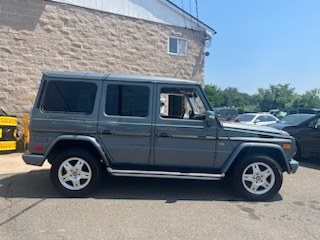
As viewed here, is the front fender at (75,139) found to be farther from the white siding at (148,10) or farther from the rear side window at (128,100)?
the white siding at (148,10)

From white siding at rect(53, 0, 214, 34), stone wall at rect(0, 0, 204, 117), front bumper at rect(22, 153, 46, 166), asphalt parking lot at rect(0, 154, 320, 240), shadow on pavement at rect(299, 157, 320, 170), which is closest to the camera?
asphalt parking lot at rect(0, 154, 320, 240)

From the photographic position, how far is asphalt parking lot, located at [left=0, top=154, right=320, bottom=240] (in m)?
4.29

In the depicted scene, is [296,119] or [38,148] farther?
[296,119]

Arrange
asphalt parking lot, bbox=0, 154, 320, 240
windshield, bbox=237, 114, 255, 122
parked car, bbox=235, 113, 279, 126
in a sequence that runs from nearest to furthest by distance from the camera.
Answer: asphalt parking lot, bbox=0, 154, 320, 240 → parked car, bbox=235, 113, 279, 126 → windshield, bbox=237, 114, 255, 122

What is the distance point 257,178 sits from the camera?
586cm

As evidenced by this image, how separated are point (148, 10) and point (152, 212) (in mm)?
8882

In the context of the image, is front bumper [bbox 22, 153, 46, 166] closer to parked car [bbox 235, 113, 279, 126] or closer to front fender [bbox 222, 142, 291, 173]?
front fender [bbox 222, 142, 291, 173]

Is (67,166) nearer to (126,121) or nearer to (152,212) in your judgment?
(126,121)

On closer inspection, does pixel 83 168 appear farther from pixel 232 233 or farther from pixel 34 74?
pixel 34 74

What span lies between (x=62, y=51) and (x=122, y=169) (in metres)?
6.50

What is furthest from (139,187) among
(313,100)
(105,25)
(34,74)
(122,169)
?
(313,100)

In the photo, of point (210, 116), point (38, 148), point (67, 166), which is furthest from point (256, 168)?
point (38, 148)

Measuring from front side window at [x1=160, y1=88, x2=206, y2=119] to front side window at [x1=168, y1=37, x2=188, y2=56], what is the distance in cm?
707

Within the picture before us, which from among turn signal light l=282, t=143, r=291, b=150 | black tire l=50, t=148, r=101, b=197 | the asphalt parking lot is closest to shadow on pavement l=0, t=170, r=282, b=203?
the asphalt parking lot
